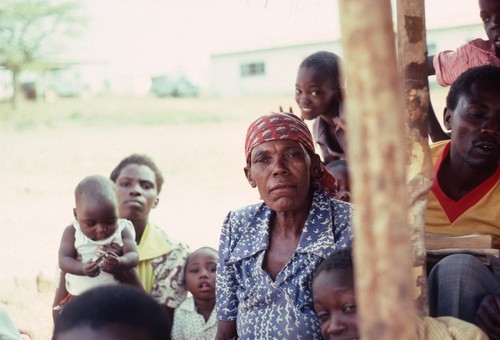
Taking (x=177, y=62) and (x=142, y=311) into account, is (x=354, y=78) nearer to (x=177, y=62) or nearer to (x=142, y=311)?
(x=142, y=311)

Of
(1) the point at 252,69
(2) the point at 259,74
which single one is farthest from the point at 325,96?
(1) the point at 252,69

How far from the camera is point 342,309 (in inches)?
97.6

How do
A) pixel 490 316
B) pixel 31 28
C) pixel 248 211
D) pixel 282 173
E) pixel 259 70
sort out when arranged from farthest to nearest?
pixel 259 70, pixel 31 28, pixel 248 211, pixel 282 173, pixel 490 316

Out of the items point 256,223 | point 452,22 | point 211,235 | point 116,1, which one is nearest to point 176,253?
point 256,223

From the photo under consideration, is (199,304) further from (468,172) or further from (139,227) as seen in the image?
(468,172)

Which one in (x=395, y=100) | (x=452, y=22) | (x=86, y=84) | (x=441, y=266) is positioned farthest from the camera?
(x=86, y=84)

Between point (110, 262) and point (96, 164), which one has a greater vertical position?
point (110, 262)

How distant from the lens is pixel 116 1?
30.4 m

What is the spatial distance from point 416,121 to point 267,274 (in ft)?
3.05

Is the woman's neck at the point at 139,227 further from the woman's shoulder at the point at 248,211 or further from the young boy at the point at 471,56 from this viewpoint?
the young boy at the point at 471,56

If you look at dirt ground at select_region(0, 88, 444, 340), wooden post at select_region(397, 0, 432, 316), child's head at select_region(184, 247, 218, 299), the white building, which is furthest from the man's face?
the white building

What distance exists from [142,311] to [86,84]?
3303 centimetres

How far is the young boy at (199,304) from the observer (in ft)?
13.0

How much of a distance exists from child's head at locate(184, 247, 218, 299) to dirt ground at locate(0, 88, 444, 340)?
1.33m
